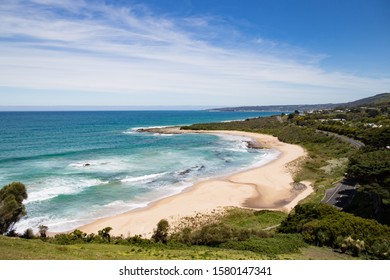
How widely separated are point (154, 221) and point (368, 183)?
18.7 metres

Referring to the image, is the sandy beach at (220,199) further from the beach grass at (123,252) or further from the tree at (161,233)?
the beach grass at (123,252)

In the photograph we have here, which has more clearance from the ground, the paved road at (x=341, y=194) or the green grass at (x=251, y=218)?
the paved road at (x=341, y=194)

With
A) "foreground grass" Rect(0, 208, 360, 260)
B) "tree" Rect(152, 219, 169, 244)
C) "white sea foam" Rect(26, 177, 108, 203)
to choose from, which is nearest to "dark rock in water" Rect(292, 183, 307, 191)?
"foreground grass" Rect(0, 208, 360, 260)

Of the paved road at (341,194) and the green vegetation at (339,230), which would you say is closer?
the green vegetation at (339,230)

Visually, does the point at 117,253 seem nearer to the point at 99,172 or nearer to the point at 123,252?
the point at 123,252

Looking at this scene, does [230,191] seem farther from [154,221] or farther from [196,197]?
[154,221]

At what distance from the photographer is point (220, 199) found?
3331 cm

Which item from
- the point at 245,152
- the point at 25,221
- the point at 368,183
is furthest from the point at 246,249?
the point at 245,152

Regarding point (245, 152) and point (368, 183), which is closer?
point (368, 183)

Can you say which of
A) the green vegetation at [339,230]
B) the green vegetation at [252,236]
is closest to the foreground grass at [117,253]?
the green vegetation at [252,236]

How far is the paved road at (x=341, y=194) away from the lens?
93.1 feet

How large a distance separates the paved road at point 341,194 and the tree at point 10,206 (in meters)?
25.9

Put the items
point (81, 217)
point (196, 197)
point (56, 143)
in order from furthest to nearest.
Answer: point (56, 143)
point (196, 197)
point (81, 217)

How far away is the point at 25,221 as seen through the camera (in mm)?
26656
